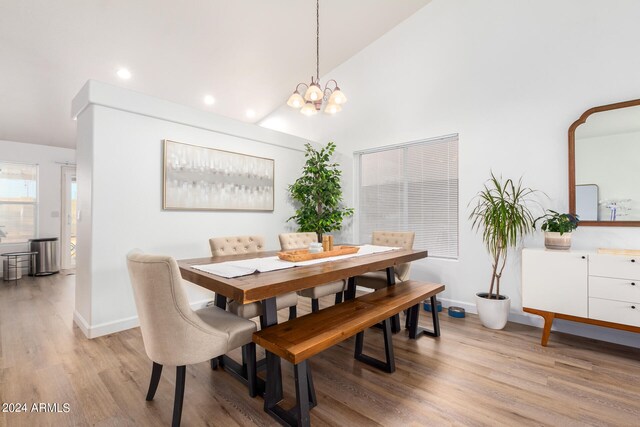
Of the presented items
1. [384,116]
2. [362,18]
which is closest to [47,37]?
[362,18]

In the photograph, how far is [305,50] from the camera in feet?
13.9

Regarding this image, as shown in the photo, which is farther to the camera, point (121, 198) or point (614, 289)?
point (121, 198)

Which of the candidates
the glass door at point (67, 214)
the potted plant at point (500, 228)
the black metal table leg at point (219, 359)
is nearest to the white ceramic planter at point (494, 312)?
the potted plant at point (500, 228)

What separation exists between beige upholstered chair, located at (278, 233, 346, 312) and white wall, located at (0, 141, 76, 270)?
536cm

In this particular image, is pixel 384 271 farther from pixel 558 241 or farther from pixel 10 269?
pixel 10 269

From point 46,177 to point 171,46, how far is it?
4208 mm

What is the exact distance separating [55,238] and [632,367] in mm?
8010

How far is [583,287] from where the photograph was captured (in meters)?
2.42

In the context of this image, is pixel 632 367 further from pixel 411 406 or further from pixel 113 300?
pixel 113 300

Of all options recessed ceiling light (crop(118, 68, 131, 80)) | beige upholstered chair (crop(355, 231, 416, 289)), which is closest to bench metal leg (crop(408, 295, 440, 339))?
beige upholstered chair (crop(355, 231, 416, 289))

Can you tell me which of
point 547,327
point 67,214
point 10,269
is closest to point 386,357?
point 547,327

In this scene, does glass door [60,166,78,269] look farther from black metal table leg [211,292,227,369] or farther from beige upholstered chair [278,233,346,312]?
black metal table leg [211,292,227,369]

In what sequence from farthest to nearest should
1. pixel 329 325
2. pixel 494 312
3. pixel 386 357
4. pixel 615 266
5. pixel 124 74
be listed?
pixel 124 74, pixel 494 312, pixel 615 266, pixel 386 357, pixel 329 325

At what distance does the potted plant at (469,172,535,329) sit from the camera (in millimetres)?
2895
